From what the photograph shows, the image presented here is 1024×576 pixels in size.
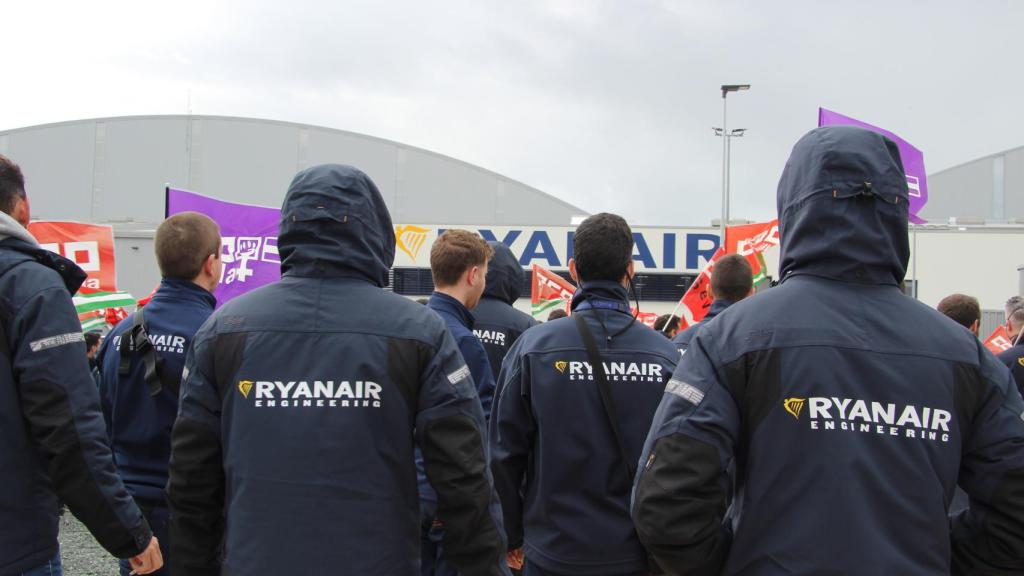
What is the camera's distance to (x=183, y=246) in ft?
12.2

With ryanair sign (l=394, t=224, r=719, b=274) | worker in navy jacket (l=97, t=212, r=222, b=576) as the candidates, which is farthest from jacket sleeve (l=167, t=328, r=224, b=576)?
ryanair sign (l=394, t=224, r=719, b=274)

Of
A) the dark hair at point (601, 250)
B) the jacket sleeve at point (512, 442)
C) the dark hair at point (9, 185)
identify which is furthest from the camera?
the dark hair at point (601, 250)

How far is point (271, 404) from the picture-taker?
238cm

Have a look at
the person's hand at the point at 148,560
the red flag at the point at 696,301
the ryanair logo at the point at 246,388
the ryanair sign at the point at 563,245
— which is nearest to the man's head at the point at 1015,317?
the red flag at the point at 696,301

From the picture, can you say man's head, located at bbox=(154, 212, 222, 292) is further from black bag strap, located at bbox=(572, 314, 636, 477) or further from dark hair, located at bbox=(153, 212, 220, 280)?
black bag strap, located at bbox=(572, 314, 636, 477)

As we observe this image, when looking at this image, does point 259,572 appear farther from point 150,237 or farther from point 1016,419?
A: point 150,237

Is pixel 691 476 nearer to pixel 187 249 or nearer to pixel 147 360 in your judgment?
pixel 147 360

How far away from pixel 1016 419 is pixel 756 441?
2.21 ft

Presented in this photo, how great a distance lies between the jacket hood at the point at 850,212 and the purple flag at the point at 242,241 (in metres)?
4.71

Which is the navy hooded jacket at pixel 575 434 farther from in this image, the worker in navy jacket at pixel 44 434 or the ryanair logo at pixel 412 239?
the ryanair logo at pixel 412 239

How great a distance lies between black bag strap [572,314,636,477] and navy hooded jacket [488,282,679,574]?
1.0 inches

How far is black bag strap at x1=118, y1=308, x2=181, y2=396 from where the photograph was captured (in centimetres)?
343

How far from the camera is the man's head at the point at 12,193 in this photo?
3016 millimetres

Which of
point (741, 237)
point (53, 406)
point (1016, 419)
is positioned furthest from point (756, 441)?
point (741, 237)
